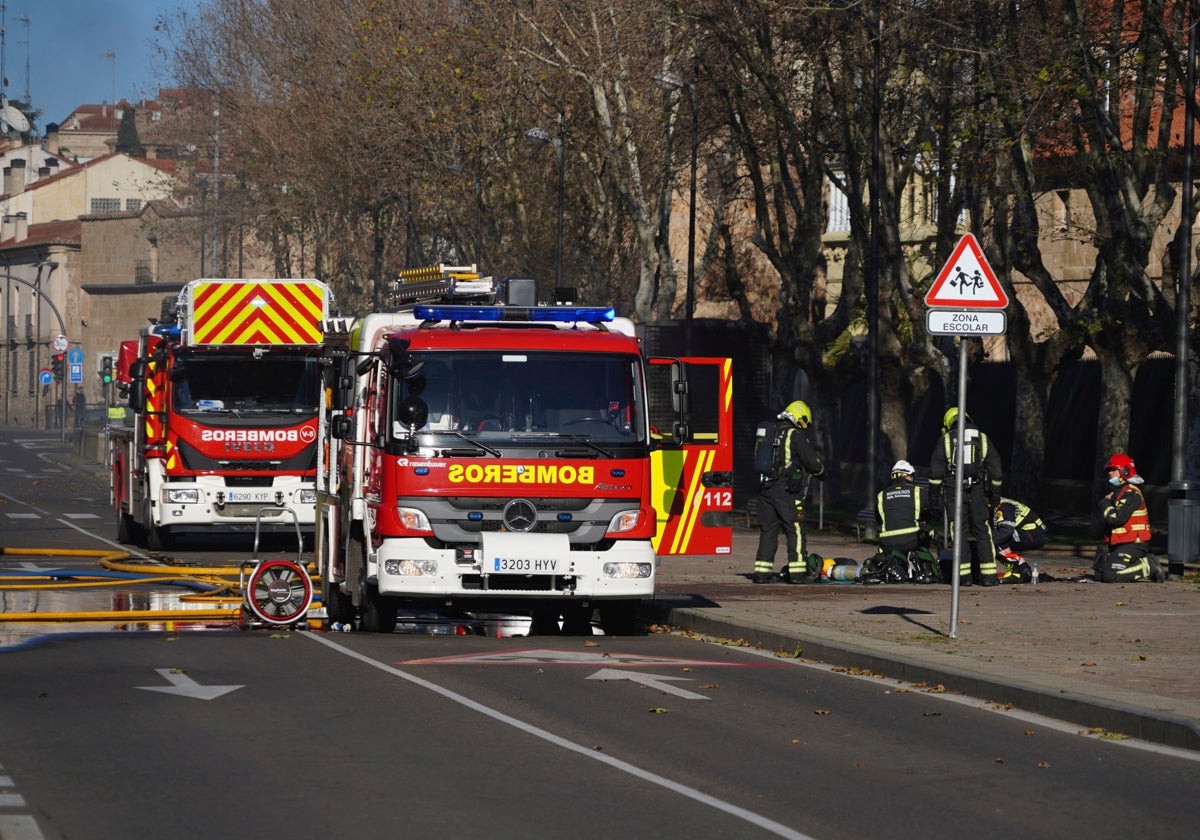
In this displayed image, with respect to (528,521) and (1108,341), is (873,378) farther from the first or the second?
(528,521)

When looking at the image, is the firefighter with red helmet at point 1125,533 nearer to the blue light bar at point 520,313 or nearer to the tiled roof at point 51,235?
the blue light bar at point 520,313

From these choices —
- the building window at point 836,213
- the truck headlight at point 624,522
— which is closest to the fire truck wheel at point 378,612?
the truck headlight at point 624,522

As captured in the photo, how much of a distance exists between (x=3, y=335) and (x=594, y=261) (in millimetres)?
75946

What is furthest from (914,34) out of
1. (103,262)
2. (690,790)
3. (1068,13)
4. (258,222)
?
(103,262)

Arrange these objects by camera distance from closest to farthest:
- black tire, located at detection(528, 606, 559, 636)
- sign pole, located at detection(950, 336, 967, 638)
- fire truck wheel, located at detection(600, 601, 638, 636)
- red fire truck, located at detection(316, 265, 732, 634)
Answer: sign pole, located at detection(950, 336, 967, 638)
red fire truck, located at detection(316, 265, 732, 634)
fire truck wheel, located at detection(600, 601, 638, 636)
black tire, located at detection(528, 606, 559, 636)

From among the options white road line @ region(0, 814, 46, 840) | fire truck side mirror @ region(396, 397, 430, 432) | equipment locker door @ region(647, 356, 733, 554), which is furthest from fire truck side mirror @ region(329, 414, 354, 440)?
white road line @ region(0, 814, 46, 840)

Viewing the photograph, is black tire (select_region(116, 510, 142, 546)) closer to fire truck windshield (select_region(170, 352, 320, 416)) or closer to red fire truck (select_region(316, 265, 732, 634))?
fire truck windshield (select_region(170, 352, 320, 416))

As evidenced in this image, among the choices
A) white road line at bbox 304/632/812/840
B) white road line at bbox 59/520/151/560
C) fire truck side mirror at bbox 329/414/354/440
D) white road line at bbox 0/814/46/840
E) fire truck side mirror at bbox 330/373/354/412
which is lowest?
white road line at bbox 304/632/812/840

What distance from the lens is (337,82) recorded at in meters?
51.2

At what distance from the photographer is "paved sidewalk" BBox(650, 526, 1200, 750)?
1253 centimetres

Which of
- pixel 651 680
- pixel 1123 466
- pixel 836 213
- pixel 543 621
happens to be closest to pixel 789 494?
pixel 1123 466

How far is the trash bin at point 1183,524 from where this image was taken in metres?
22.6

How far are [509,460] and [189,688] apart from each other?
13.5 ft

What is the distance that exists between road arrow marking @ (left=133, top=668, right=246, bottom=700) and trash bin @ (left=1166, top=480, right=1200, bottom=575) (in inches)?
491
